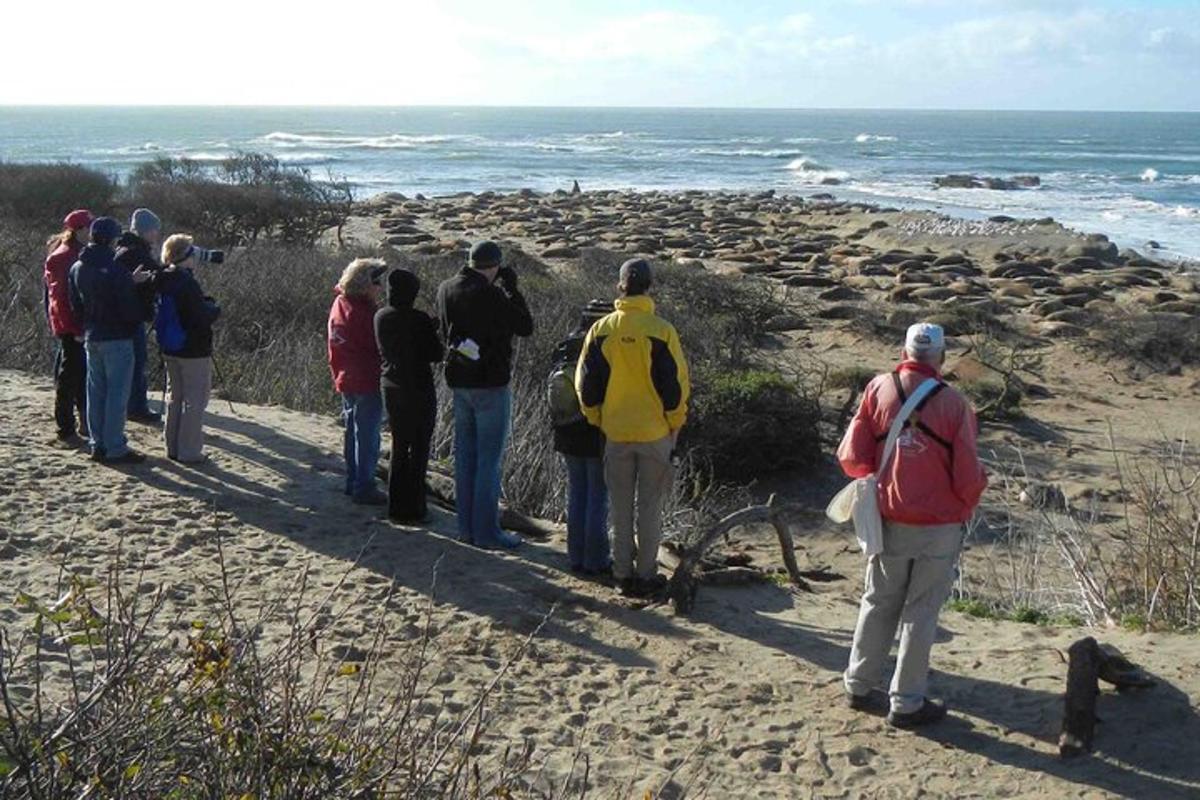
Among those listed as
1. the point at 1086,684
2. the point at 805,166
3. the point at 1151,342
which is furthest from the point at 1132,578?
the point at 805,166

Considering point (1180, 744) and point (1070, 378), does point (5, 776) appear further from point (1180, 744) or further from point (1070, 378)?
point (1070, 378)

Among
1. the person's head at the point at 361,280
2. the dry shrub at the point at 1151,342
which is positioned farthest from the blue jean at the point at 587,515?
the dry shrub at the point at 1151,342

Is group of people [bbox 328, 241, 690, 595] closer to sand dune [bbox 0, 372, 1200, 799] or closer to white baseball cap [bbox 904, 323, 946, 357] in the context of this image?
sand dune [bbox 0, 372, 1200, 799]

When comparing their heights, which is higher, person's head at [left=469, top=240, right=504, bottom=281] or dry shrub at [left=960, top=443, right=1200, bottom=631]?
person's head at [left=469, top=240, right=504, bottom=281]

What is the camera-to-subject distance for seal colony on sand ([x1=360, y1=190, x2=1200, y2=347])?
22.6m

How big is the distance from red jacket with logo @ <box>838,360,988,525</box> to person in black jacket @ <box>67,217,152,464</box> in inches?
193

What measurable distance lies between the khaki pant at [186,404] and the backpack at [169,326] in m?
0.13

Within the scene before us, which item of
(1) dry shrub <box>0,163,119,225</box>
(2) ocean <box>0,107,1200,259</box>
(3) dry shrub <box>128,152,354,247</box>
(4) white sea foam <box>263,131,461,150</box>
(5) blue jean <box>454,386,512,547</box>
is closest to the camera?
(5) blue jean <box>454,386,512,547</box>

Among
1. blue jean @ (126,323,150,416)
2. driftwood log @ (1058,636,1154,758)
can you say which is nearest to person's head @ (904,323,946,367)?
driftwood log @ (1058,636,1154,758)

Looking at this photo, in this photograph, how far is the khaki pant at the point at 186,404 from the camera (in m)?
8.13

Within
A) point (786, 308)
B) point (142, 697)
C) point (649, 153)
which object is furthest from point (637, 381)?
point (649, 153)

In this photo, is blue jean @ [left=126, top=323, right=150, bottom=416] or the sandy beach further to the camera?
blue jean @ [left=126, top=323, right=150, bottom=416]

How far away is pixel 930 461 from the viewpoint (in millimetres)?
5109

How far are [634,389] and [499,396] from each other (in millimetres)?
1002
